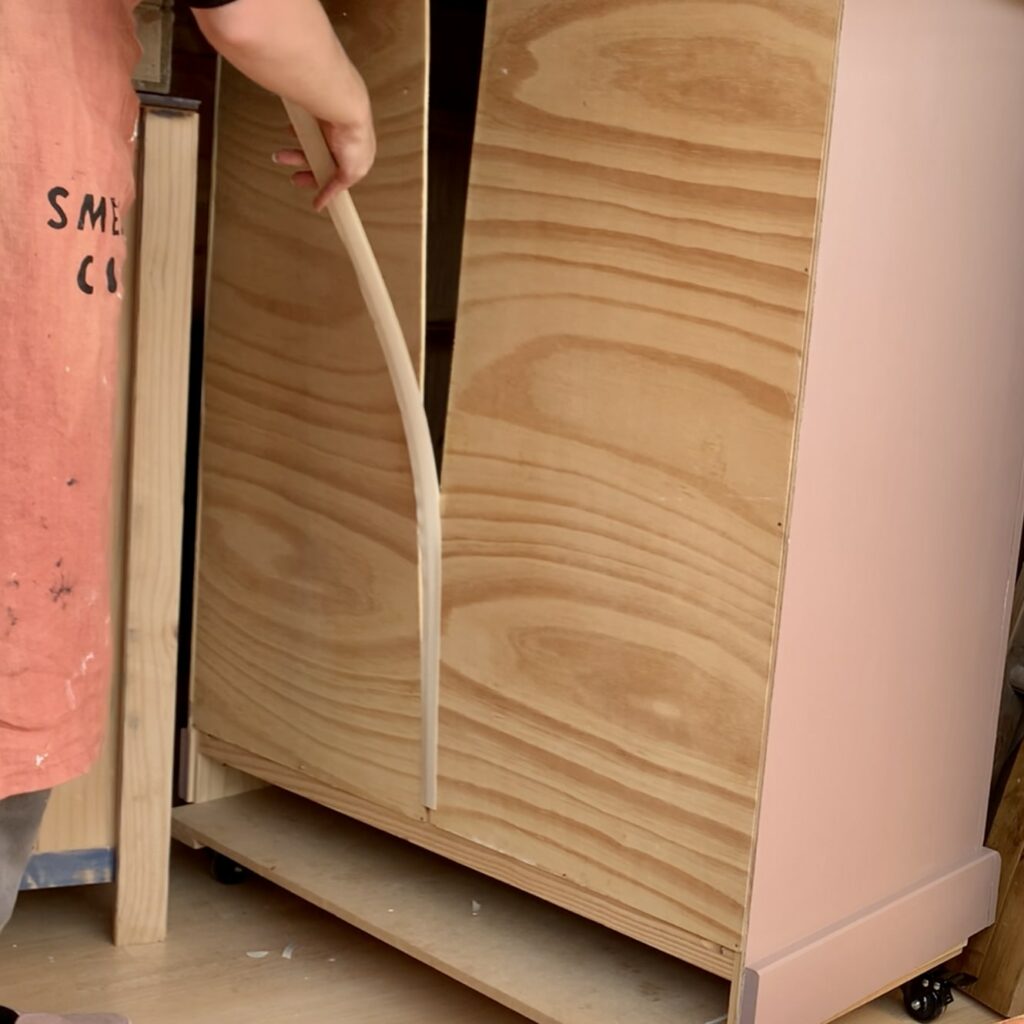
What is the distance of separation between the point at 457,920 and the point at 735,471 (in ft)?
1.92

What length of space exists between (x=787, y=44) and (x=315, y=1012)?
0.98 meters

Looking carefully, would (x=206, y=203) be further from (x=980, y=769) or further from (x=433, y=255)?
(x=980, y=769)

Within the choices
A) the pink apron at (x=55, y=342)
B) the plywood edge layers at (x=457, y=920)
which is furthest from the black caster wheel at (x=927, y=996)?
the pink apron at (x=55, y=342)

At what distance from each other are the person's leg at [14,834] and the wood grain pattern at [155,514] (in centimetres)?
38

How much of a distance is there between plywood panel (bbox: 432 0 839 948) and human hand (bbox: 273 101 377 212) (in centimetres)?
17

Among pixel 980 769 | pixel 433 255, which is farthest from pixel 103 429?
pixel 980 769

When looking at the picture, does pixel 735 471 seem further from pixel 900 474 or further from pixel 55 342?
pixel 55 342

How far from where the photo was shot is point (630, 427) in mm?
1206

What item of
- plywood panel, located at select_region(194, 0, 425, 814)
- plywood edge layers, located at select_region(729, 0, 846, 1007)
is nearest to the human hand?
plywood panel, located at select_region(194, 0, 425, 814)

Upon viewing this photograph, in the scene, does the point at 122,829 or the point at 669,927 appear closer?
the point at 669,927

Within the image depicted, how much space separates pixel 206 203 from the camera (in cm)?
196

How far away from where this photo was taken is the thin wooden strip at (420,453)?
129 cm

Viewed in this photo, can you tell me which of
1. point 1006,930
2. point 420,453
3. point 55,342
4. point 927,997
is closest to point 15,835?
point 55,342

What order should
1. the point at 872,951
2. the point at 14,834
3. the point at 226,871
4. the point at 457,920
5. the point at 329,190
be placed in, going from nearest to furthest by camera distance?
1. the point at 14,834
2. the point at 329,190
3. the point at 872,951
4. the point at 457,920
5. the point at 226,871
